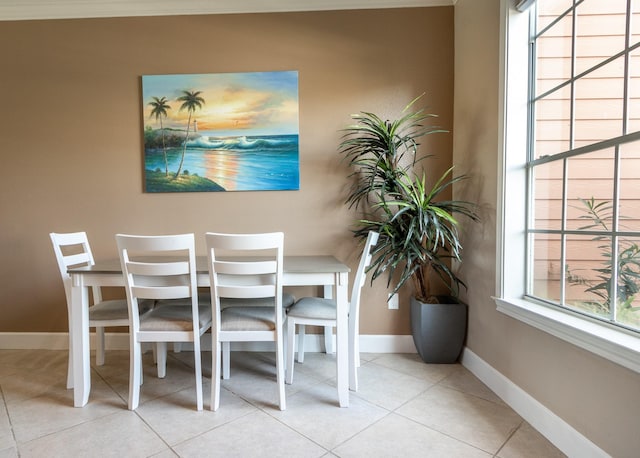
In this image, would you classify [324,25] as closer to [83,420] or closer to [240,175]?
[240,175]

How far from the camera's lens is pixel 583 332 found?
3.88 ft

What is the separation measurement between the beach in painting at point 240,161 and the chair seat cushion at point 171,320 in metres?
1.01

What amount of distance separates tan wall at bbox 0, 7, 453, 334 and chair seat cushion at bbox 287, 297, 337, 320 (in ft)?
1.85

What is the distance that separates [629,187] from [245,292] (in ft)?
5.68

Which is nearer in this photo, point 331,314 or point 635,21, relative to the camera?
point 635,21

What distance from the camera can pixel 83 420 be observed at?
1529 millimetres

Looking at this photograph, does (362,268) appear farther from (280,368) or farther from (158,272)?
(158,272)

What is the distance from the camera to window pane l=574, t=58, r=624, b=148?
121 cm

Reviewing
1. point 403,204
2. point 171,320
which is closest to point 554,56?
point 403,204

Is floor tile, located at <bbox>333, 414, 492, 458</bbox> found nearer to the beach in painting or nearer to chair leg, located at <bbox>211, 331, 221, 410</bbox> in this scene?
chair leg, located at <bbox>211, 331, 221, 410</bbox>

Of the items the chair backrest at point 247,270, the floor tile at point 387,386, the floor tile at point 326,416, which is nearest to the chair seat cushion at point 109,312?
the chair backrest at point 247,270

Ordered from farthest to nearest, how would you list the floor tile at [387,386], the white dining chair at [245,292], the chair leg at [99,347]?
1. the chair leg at [99,347]
2. the floor tile at [387,386]
3. the white dining chair at [245,292]

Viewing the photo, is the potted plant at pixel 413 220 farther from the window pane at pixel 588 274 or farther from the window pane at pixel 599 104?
the window pane at pixel 599 104

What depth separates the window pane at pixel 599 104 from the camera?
1213 mm
